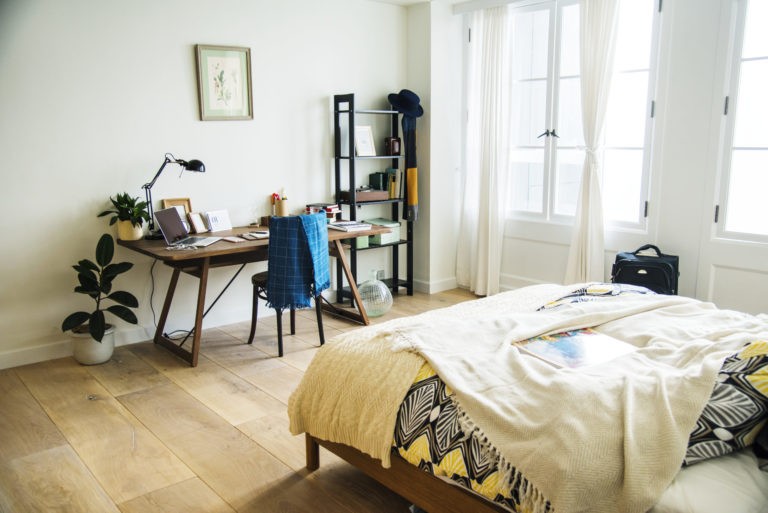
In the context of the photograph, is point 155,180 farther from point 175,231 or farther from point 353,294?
point 353,294

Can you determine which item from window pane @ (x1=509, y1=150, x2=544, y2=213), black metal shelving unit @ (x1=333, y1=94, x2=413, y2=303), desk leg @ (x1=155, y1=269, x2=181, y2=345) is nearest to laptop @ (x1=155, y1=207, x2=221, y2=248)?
desk leg @ (x1=155, y1=269, x2=181, y2=345)

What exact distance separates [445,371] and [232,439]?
129cm

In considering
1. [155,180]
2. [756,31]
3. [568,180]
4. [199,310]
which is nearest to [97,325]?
[199,310]

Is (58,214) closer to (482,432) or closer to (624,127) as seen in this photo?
(482,432)

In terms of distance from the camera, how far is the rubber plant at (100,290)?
11.5 ft

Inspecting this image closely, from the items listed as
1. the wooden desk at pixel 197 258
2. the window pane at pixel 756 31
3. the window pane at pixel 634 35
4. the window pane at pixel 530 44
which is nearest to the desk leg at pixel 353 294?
the wooden desk at pixel 197 258

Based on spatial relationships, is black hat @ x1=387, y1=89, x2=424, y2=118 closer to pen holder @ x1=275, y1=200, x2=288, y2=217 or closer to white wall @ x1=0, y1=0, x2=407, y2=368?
white wall @ x1=0, y1=0, x2=407, y2=368

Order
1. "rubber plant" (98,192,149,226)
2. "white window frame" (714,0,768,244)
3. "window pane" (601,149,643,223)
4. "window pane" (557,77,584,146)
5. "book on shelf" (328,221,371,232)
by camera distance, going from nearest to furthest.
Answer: "white window frame" (714,0,768,244)
"rubber plant" (98,192,149,226)
"window pane" (601,149,643,223)
"book on shelf" (328,221,371,232)
"window pane" (557,77,584,146)

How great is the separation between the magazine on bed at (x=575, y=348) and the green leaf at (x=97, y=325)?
96.6 inches

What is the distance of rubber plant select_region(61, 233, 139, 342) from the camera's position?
3.50 m

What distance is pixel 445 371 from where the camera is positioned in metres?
1.93

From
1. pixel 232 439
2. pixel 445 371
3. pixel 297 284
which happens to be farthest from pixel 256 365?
pixel 445 371

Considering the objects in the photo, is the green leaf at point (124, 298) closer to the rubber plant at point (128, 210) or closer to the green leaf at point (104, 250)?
the green leaf at point (104, 250)

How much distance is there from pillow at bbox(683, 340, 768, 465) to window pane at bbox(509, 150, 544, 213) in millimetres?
3183
